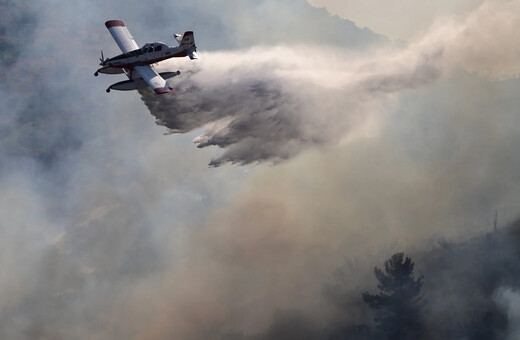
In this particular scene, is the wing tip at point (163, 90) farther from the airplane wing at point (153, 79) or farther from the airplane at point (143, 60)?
the airplane at point (143, 60)

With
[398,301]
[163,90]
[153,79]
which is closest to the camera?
[163,90]

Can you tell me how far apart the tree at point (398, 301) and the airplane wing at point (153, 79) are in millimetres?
31939

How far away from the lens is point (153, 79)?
5219 centimetres

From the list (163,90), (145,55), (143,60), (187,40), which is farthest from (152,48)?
(163,90)

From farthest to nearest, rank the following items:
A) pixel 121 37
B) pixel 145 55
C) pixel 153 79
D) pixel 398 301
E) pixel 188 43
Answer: pixel 398 301 < pixel 121 37 < pixel 188 43 < pixel 145 55 < pixel 153 79

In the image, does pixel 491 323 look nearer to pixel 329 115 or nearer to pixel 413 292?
pixel 413 292

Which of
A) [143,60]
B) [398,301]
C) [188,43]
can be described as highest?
[188,43]

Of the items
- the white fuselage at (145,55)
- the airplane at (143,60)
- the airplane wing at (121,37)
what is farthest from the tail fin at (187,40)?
the airplane wing at (121,37)

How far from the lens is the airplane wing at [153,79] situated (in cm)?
5122

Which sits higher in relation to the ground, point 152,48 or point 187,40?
point 187,40

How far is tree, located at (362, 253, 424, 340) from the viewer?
6838 cm

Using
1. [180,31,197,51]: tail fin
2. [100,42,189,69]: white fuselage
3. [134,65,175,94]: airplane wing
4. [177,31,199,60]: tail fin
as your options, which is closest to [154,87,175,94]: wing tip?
[134,65,175,94]: airplane wing

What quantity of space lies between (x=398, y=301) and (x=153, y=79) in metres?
34.5

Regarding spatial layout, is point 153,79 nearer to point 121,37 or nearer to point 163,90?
point 163,90
